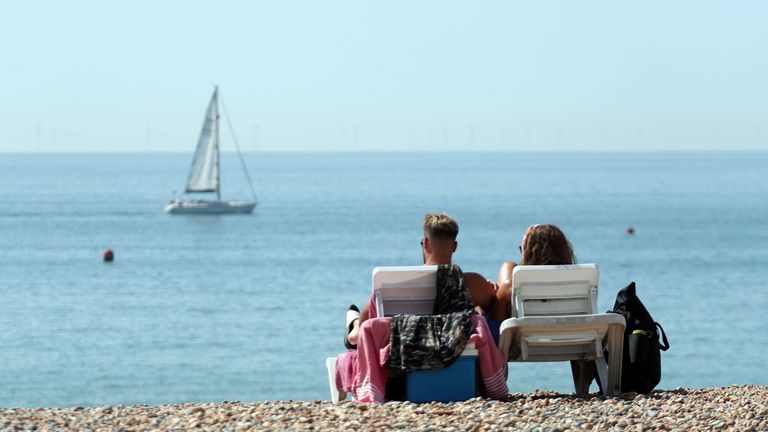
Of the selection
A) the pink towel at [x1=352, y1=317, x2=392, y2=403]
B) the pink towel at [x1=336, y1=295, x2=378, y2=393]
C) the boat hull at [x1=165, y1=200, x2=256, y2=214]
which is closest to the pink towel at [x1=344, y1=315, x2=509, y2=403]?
the pink towel at [x1=352, y1=317, x2=392, y2=403]

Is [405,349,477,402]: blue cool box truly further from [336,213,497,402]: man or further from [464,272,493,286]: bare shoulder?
[464,272,493,286]: bare shoulder

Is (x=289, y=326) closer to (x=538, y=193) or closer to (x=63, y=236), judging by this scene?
(x=63, y=236)

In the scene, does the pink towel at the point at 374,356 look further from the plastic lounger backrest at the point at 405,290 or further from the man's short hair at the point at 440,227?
the man's short hair at the point at 440,227

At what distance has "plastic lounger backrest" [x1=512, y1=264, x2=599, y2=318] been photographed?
26.8ft

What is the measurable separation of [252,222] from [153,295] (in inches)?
1628

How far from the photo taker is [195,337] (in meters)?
34.6

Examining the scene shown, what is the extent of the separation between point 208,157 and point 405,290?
74.6 meters

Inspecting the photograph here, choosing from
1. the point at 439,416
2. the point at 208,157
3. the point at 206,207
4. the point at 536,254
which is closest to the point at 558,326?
the point at 536,254

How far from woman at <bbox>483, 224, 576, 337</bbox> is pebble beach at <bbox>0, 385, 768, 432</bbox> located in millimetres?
692

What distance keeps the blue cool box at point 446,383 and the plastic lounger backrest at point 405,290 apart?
0.41m

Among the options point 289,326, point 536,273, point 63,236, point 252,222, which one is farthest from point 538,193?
point 536,273

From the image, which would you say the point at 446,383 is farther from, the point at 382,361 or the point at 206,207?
the point at 206,207

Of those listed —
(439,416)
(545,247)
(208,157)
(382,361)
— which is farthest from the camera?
(208,157)

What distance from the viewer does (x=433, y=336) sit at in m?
7.91
